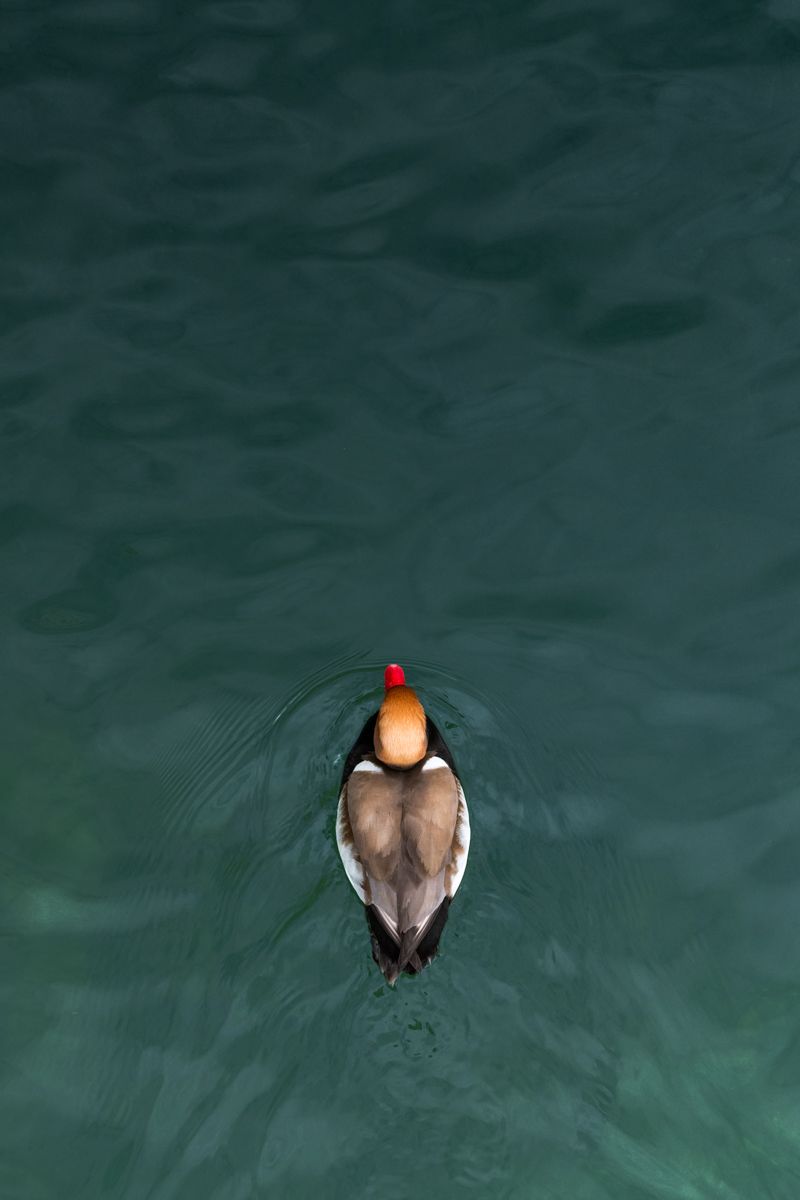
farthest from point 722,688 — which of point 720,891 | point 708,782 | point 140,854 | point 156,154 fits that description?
point 156,154

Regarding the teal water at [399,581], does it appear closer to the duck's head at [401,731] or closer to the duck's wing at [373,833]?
the duck's wing at [373,833]

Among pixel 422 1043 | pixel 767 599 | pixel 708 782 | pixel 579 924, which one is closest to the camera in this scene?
pixel 422 1043

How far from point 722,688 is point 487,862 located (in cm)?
138

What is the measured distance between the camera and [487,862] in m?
5.09

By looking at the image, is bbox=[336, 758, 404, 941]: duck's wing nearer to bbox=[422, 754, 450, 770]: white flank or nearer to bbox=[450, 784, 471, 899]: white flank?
bbox=[422, 754, 450, 770]: white flank

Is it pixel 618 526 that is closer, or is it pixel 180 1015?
pixel 180 1015

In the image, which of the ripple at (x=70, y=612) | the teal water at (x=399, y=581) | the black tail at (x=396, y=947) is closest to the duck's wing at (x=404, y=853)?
the black tail at (x=396, y=947)

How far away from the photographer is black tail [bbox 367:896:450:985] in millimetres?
4598

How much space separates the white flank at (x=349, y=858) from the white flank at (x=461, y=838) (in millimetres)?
367

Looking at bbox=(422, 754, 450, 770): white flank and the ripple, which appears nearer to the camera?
bbox=(422, 754, 450, 770): white flank

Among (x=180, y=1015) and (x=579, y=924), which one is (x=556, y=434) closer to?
(x=579, y=924)

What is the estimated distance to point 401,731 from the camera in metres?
5.14

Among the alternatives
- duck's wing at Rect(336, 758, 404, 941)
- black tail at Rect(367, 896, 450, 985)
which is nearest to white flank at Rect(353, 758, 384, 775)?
duck's wing at Rect(336, 758, 404, 941)

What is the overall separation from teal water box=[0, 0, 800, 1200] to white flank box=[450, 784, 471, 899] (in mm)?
115
